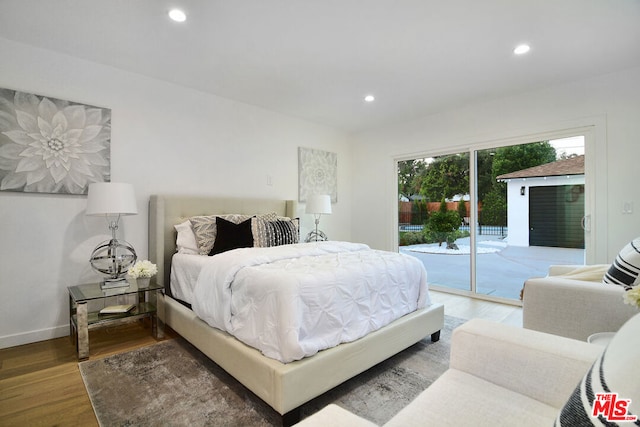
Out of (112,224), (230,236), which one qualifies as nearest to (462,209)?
(230,236)

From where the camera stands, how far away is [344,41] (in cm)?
254

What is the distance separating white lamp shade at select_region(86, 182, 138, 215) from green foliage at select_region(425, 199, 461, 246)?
12.4ft

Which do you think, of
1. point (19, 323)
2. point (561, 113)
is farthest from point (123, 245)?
point (561, 113)

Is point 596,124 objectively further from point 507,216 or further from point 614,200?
point 507,216

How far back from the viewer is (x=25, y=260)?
2.62 m

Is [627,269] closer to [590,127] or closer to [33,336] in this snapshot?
[590,127]

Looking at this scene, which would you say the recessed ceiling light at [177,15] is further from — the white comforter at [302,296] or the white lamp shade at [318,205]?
the white lamp shade at [318,205]

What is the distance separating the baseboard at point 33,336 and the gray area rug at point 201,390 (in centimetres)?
78

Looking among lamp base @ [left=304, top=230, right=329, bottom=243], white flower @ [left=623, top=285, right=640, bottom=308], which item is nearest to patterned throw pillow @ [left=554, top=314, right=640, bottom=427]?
white flower @ [left=623, top=285, right=640, bottom=308]

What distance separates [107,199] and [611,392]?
305 centimetres

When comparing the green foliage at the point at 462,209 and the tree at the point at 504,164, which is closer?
the tree at the point at 504,164

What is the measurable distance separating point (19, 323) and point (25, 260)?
1.72 ft

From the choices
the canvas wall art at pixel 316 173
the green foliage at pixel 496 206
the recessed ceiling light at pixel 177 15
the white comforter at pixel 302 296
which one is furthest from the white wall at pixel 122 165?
the green foliage at pixel 496 206

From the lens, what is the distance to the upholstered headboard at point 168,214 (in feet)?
10.2
